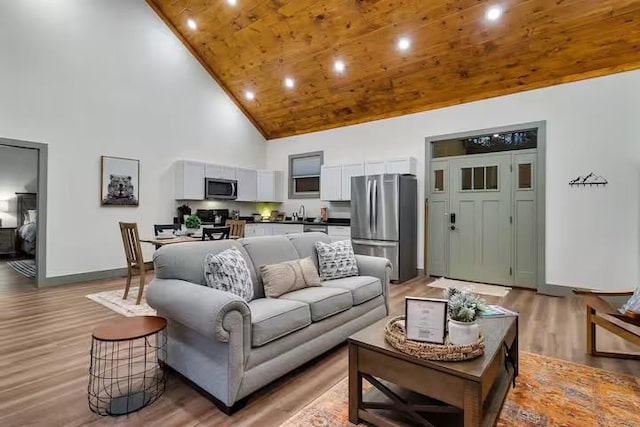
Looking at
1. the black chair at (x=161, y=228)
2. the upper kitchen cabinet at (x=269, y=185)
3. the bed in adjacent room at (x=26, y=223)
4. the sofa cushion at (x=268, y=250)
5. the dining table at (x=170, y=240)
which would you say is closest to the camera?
the sofa cushion at (x=268, y=250)

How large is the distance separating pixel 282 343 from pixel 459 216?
427 cm

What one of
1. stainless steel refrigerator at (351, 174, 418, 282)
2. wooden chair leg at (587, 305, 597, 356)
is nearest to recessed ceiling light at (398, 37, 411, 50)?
stainless steel refrigerator at (351, 174, 418, 282)

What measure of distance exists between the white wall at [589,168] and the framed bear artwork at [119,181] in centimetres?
584

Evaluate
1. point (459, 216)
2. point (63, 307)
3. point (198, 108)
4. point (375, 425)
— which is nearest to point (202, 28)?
point (198, 108)

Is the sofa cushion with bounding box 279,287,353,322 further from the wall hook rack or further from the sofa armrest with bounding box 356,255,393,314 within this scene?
the wall hook rack

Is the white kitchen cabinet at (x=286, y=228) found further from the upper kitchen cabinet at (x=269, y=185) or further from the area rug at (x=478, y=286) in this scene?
the area rug at (x=478, y=286)

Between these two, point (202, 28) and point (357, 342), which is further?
point (202, 28)

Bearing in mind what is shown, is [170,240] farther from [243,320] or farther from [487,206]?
[487,206]

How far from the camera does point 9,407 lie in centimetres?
198

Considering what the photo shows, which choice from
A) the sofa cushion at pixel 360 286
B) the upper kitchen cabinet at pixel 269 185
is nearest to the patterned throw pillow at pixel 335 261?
the sofa cushion at pixel 360 286

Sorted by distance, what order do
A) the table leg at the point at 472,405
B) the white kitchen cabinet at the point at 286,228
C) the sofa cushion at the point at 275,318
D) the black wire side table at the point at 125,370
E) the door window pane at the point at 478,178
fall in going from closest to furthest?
the table leg at the point at 472,405
the black wire side table at the point at 125,370
the sofa cushion at the point at 275,318
the door window pane at the point at 478,178
the white kitchen cabinet at the point at 286,228

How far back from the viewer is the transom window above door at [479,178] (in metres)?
5.22

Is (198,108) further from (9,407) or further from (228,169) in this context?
(9,407)

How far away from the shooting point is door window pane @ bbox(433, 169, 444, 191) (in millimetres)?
5715
